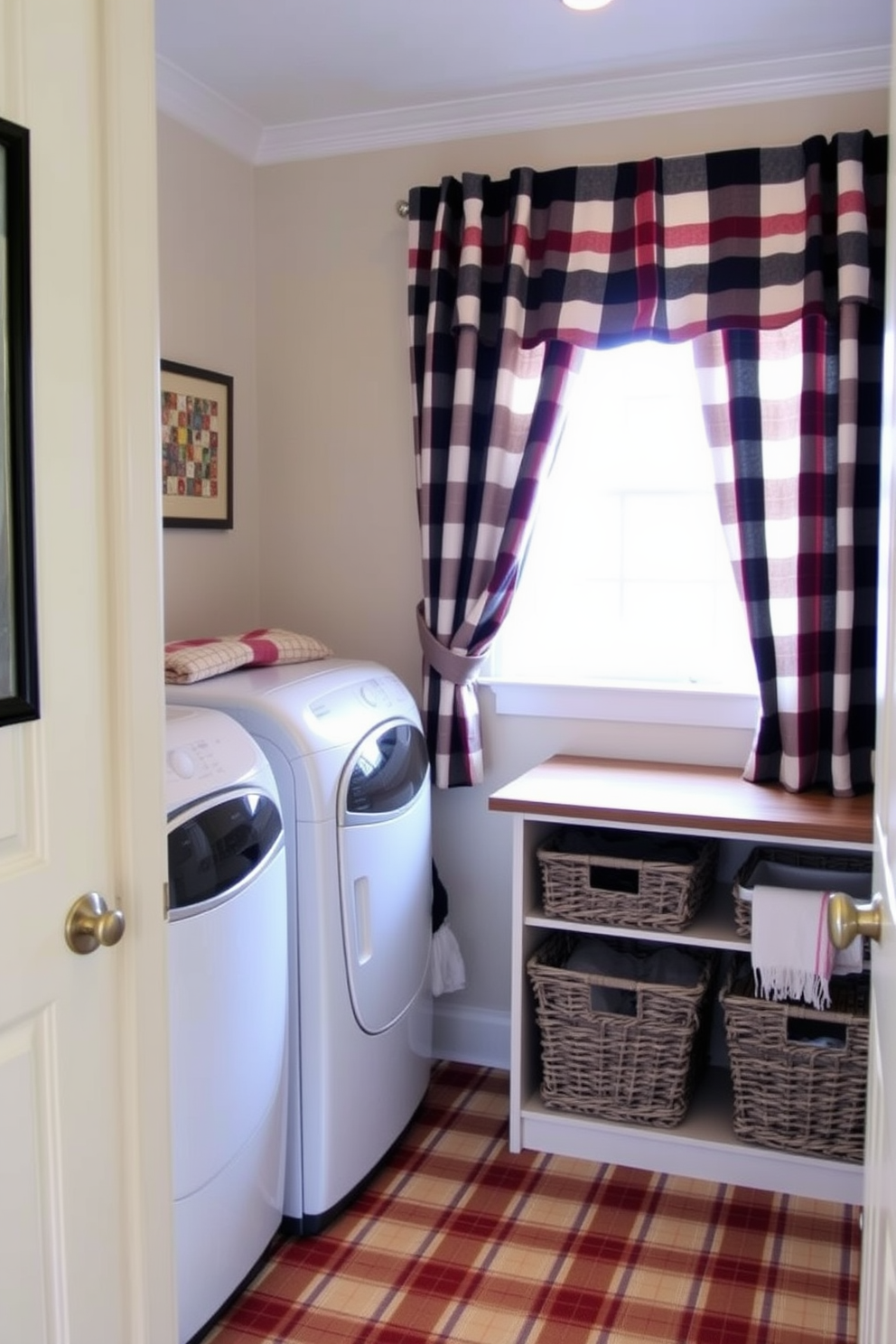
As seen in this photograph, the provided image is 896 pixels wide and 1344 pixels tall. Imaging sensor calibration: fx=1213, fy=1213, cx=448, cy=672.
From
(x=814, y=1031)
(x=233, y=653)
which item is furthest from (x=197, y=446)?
(x=814, y=1031)

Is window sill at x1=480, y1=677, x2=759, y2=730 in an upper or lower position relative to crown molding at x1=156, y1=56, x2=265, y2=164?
lower

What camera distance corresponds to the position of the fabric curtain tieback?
3.07 meters

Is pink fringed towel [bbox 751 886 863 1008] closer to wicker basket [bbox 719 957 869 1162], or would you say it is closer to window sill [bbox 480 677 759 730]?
wicker basket [bbox 719 957 869 1162]

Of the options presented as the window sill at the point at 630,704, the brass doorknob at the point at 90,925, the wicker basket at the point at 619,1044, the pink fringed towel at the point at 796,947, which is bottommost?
the wicker basket at the point at 619,1044

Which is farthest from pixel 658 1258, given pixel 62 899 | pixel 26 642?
pixel 26 642

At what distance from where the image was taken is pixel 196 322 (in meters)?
3.10

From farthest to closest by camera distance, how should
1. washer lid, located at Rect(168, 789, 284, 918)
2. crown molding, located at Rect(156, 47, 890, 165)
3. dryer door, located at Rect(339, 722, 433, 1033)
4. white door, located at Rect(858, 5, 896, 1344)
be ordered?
crown molding, located at Rect(156, 47, 890, 165) < dryer door, located at Rect(339, 722, 433, 1033) < washer lid, located at Rect(168, 789, 284, 918) < white door, located at Rect(858, 5, 896, 1344)

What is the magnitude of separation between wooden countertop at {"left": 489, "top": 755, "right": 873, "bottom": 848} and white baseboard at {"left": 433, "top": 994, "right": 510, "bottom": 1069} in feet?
2.57

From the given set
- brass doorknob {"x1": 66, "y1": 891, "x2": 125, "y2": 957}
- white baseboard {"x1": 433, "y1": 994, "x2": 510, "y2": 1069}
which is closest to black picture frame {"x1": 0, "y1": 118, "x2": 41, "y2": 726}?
brass doorknob {"x1": 66, "y1": 891, "x2": 125, "y2": 957}

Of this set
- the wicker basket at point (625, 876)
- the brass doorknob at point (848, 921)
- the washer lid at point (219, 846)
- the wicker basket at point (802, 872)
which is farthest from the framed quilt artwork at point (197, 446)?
the brass doorknob at point (848, 921)

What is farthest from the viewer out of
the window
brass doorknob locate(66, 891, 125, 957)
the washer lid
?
the window

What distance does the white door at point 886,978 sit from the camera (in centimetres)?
111

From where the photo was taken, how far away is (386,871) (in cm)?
265

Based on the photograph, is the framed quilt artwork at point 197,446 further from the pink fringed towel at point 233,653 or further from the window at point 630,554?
the window at point 630,554
